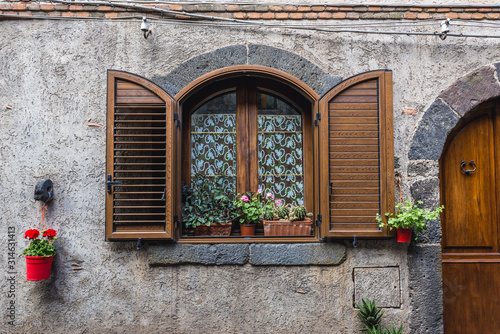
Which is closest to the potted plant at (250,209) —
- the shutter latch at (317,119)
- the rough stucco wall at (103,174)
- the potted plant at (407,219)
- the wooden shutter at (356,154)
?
the rough stucco wall at (103,174)

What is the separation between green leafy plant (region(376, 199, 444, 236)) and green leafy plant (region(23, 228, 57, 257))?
2846mm

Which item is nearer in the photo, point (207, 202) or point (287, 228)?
point (287, 228)

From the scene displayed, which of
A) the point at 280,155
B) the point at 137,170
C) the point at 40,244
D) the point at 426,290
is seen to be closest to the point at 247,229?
the point at 280,155

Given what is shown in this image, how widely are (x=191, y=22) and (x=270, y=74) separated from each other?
0.91 m

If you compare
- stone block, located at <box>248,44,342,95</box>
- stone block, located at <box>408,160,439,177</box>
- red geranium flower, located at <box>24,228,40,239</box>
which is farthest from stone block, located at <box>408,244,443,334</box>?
red geranium flower, located at <box>24,228,40,239</box>

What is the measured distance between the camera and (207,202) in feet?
11.8

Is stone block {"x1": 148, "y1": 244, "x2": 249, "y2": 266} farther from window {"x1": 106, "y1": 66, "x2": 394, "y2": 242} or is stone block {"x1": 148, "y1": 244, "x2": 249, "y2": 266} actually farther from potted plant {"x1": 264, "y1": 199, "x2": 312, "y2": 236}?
potted plant {"x1": 264, "y1": 199, "x2": 312, "y2": 236}

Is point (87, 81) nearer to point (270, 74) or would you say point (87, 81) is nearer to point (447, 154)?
point (270, 74)

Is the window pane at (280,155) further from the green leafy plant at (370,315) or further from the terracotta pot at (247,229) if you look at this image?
the green leafy plant at (370,315)

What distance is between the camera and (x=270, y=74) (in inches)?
135

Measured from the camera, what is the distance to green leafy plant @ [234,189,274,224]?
3.46 m

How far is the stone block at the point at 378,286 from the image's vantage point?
3357mm

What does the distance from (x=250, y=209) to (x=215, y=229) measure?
388mm

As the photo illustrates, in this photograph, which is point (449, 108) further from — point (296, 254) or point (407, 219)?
point (296, 254)
